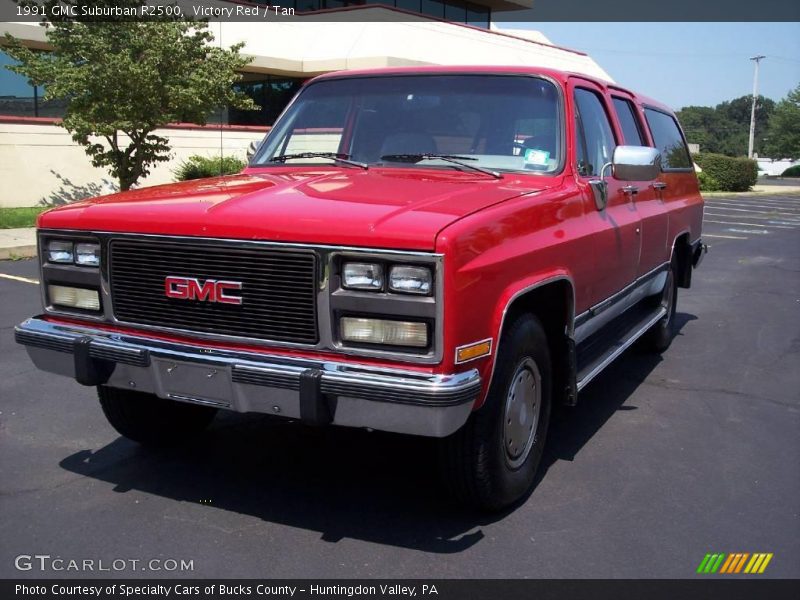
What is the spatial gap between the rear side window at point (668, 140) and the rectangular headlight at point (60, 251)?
14.0 feet

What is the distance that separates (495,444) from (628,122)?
3.13m

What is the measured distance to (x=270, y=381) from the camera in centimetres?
314

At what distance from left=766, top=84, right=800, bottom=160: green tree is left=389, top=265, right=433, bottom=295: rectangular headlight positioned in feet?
233

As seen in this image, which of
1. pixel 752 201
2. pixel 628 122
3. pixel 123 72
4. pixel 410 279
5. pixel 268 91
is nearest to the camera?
pixel 410 279

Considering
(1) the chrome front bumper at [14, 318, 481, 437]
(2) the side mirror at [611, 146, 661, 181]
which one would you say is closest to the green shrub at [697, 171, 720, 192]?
(2) the side mirror at [611, 146, 661, 181]

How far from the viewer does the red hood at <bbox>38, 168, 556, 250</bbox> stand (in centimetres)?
307

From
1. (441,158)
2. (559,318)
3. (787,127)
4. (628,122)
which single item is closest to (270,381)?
(559,318)

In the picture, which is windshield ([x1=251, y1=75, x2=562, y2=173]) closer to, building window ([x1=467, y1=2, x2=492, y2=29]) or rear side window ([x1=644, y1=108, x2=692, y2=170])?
rear side window ([x1=644, y1=108, x2=692, y2=170])

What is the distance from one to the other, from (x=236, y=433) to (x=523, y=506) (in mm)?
1778

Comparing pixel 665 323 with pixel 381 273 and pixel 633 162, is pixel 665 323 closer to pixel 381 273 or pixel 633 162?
pixel 633 162

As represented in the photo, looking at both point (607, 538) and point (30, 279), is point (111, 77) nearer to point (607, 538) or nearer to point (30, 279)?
point (30, 279)

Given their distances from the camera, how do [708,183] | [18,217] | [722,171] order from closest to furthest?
1. [18,217]
2. [708,183]
3. [722,171]
